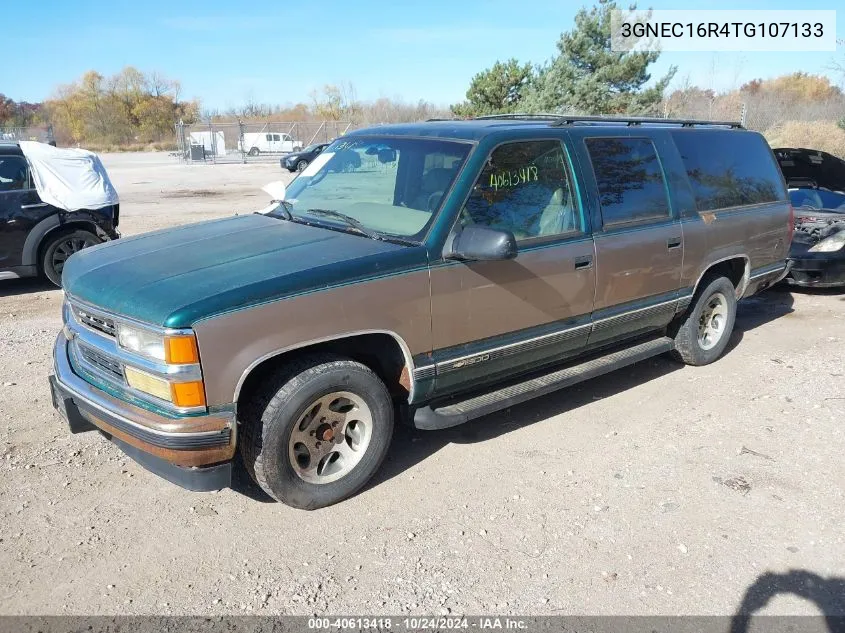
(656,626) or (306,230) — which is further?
(306,230)

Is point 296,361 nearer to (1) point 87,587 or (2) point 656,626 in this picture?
(1) point 87,587

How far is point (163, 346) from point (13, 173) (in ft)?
21.3

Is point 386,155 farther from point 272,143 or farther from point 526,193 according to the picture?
point 272,143

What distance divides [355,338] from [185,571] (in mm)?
1369

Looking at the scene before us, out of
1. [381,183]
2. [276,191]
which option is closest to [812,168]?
[381,183]

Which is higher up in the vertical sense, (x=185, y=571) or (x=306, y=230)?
(x=306, y=230)

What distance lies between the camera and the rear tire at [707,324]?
215 inches

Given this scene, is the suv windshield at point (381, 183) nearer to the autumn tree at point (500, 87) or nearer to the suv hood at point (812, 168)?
the suv hood at point (812, 168)

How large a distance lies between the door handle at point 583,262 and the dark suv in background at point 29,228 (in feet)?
19.9

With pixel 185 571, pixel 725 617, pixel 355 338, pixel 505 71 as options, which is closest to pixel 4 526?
pixel 185 571

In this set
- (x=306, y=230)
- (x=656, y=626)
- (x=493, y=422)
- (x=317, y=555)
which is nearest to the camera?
(x=656, y=626)

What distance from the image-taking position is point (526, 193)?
4078mm

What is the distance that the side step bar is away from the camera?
3770 millimetres

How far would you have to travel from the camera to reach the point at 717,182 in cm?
539
